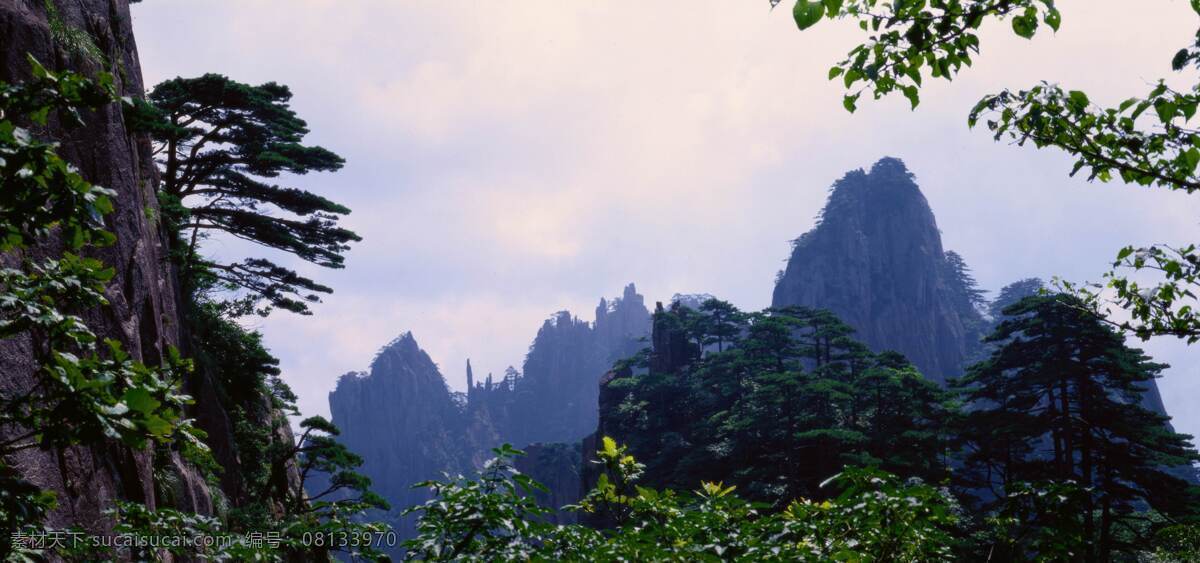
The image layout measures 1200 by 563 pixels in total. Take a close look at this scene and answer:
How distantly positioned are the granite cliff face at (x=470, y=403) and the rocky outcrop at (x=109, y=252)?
81247mm

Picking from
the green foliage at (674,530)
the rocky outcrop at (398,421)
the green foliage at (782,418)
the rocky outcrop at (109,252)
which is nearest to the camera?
the green foliage at (674,530)

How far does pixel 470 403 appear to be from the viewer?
10706cm

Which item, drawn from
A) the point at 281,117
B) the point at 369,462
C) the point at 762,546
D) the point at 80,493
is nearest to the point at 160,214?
the point at 281,117

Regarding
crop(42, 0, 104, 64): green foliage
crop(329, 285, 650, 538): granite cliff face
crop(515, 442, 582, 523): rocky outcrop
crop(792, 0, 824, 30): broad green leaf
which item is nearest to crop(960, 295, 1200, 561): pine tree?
crop(792, 0, 824, 30): broad green leaf

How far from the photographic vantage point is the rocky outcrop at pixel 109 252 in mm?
5926

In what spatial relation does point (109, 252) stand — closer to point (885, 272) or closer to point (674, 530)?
point (674, 530)

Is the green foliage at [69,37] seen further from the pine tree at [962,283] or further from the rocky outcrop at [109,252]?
the pine tree at [962,283]

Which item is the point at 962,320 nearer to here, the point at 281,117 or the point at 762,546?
the point at 281,117

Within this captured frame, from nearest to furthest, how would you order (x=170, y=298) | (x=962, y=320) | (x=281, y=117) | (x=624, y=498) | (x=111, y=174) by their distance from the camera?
(x=624, y=498)
(x=111, y=174)
(x=170, y=298)
(x=281, y=117)
(x=962, y=320)

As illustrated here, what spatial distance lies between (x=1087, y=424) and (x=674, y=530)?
1876cm

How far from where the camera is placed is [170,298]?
11328 mm

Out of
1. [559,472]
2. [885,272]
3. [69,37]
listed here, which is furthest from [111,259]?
[885,272]

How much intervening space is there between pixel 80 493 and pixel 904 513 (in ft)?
22.6

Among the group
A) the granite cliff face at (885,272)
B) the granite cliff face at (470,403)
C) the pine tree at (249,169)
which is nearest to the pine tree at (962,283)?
the granite cliff face at (885,272)
